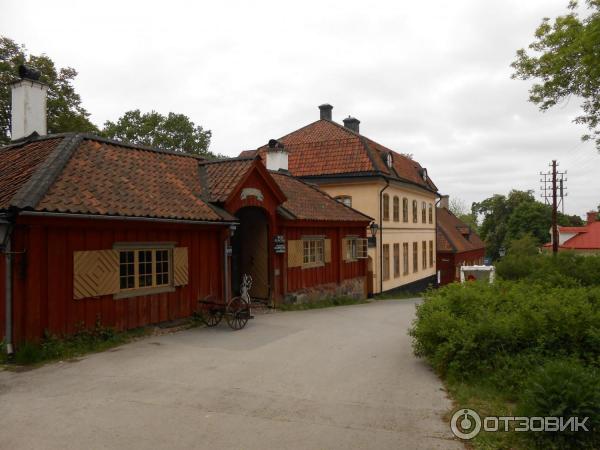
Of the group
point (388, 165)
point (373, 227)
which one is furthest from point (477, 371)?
point (388, 165)

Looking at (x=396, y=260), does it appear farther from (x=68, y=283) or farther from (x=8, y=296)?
(x=8, y=296)

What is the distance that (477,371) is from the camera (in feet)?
22.1

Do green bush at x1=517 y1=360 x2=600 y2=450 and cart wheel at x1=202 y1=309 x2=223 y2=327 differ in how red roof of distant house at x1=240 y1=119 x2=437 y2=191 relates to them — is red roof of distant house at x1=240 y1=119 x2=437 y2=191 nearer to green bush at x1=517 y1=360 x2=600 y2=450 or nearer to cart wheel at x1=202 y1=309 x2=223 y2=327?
cart wheel at x1=202 y1=309 x2=223 y2=327

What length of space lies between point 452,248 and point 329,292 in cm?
2126

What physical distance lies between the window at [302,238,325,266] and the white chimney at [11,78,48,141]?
9.08m

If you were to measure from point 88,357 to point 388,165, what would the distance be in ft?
69.5

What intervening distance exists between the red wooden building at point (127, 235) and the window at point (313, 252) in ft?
1.00

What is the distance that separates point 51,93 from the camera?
2727 cm

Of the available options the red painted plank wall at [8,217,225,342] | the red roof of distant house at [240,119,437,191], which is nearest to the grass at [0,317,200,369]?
the red painted plank wall at [8,217,225,342]

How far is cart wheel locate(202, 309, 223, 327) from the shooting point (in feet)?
38.1

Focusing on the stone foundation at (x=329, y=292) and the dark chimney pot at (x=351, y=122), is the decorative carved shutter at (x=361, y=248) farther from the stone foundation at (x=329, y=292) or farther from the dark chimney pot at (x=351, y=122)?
the dark chimney pot at (x=351, y=122)

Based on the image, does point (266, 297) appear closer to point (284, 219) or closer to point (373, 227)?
point (284, 219)

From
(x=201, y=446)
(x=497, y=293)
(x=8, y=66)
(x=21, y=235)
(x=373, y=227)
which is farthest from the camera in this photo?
(x=8, y=66)

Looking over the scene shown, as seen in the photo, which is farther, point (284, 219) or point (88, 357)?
point (284, 219)
